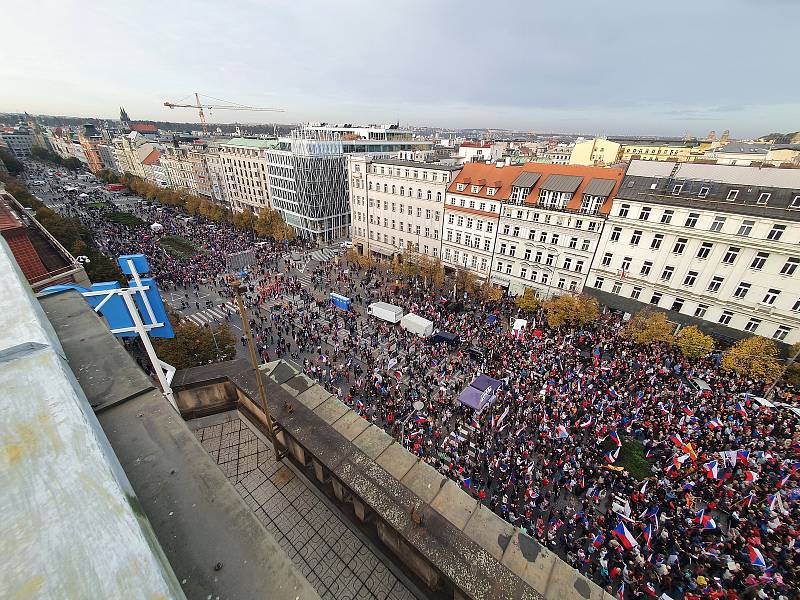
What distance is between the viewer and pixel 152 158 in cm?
11275

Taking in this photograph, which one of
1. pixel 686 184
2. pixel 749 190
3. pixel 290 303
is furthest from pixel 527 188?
pixel 290 303

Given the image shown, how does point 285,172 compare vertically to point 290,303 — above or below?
above

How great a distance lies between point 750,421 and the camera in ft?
78.9

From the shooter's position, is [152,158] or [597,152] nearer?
[597,152]

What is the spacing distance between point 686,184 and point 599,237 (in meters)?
8.30

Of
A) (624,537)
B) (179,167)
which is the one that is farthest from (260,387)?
(179,167)

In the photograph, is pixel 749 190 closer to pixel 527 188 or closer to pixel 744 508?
pixel 527 188

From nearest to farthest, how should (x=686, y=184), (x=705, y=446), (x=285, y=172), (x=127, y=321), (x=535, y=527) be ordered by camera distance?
(x=127, y=321), (x=535, y=527), (x=705, y=446), (x=686, y=184), (x=285, y=172)

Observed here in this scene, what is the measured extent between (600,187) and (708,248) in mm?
11136

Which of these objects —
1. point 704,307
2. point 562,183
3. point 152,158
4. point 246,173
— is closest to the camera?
point 704,307

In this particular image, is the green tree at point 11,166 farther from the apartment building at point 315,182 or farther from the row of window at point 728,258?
the row of window at point 728,258

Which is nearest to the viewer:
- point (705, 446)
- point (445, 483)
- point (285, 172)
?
point (445, 483)

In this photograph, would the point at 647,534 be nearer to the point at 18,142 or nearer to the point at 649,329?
the point at 649,329

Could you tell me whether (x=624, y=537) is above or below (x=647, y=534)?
above
